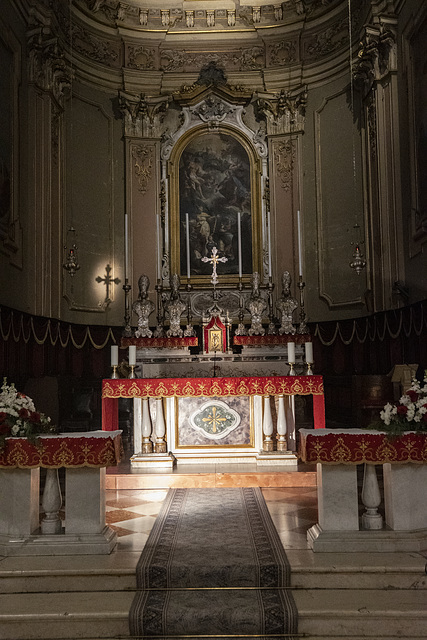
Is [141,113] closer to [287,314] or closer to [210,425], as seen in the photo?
[287,314]

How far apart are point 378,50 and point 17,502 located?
30.6 feet

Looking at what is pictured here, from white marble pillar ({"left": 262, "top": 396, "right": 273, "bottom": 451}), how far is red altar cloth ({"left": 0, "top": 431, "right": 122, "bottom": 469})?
9.89ft

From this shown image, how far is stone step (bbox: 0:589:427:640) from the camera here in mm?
3896

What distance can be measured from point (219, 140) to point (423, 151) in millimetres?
4918

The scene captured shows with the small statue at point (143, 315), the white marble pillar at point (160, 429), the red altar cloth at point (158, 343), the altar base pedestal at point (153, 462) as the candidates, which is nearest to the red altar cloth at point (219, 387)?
the white marble pillar at point (160, 429)

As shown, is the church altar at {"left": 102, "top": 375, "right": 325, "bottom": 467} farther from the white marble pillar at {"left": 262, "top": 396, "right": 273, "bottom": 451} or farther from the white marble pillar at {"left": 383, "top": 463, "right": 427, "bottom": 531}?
the white marble pillar at {"left": 383, "top": 463, "right": 427, "bottom": 531}

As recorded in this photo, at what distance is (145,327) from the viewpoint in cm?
966

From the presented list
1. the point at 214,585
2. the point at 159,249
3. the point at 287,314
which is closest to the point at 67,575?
the point at 214,585

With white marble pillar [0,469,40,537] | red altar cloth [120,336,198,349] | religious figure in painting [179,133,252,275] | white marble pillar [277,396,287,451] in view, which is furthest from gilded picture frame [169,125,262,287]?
white marble pillar [0,469,40,537]

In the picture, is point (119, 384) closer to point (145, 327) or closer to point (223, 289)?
point (145, 327)

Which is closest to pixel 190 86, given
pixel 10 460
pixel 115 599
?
pixel 10 460

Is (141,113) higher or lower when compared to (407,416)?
higher

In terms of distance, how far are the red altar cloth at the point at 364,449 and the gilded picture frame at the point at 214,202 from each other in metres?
7.70

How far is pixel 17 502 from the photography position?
4.91m
